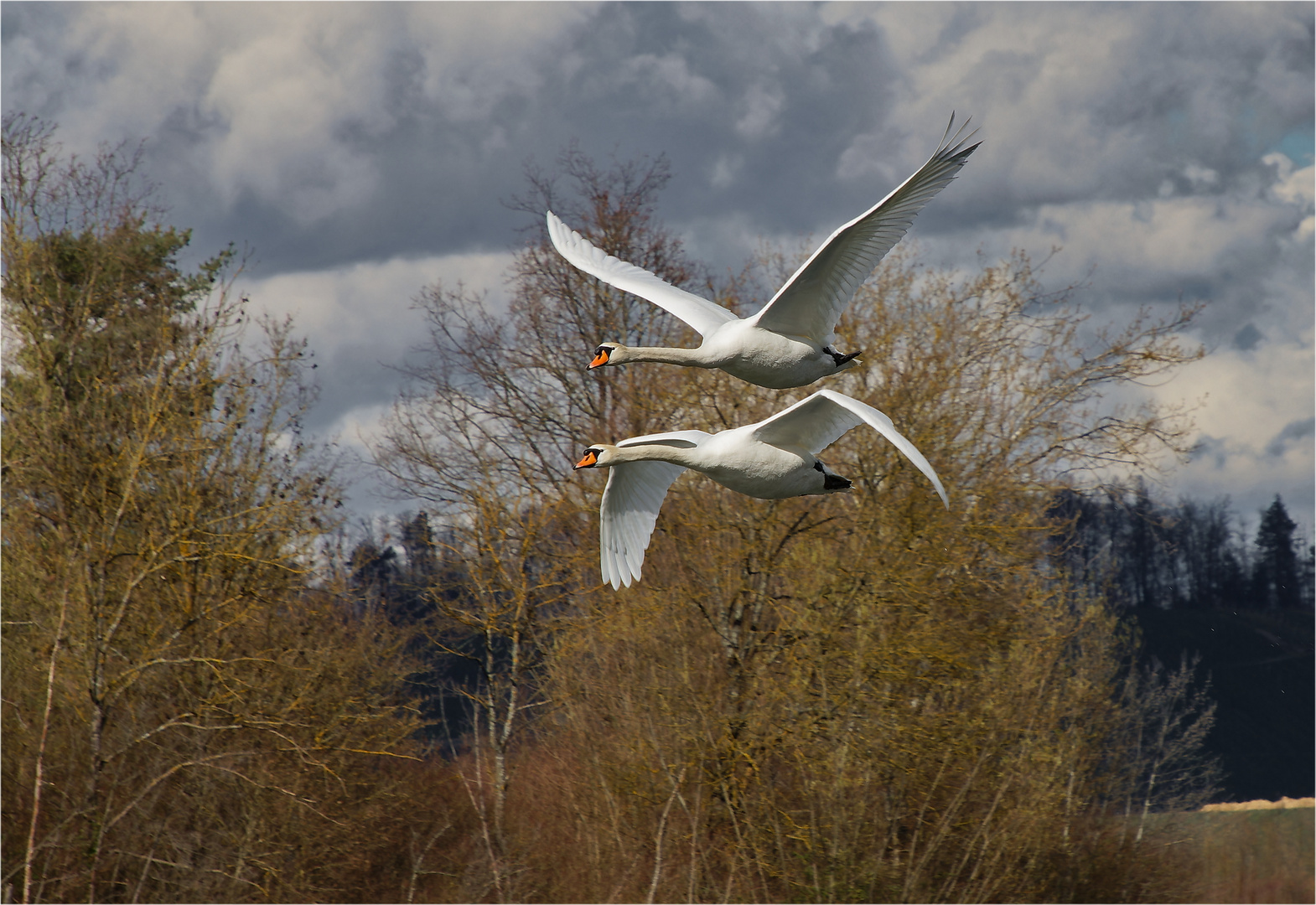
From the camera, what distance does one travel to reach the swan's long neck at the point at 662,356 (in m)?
6.80

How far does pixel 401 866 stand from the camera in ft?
61.0

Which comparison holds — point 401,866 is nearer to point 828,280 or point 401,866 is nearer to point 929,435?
point 929,435

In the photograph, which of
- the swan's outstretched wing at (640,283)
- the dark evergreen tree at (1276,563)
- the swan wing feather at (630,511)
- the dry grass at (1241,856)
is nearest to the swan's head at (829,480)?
the swan's outstretched wing at (640,283)

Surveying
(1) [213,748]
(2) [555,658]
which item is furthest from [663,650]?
(1) [213,748]

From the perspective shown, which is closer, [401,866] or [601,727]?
[601,727]

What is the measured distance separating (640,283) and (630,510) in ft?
5.79

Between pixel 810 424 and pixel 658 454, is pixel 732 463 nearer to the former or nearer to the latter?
pixel 658 454

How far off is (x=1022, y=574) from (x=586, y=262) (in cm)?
1131

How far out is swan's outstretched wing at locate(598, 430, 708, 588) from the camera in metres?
7.80

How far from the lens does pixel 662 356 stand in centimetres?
720

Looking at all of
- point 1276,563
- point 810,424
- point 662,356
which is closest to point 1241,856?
point 810,424

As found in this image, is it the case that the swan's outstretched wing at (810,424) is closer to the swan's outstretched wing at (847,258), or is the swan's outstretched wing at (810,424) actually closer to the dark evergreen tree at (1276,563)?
the swan's outstretched wing at (847,258)

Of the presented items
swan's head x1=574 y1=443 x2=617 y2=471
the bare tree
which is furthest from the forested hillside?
swan's head x1=574 y1=443 x2=617 y2=471

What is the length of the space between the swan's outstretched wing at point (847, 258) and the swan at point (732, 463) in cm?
55
